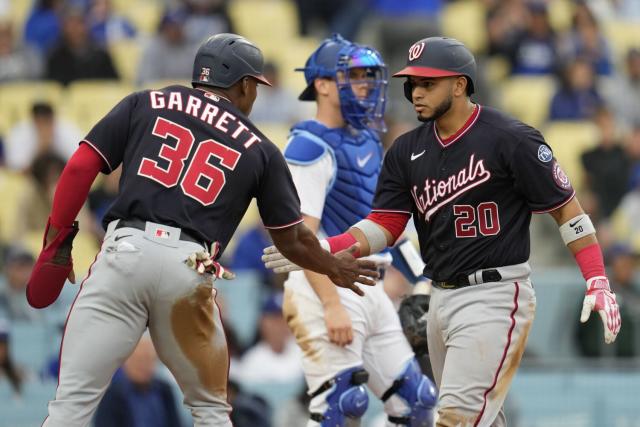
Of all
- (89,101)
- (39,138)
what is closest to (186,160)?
(39,138)

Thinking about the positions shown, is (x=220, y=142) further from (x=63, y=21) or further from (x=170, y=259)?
(x=63, y=21)

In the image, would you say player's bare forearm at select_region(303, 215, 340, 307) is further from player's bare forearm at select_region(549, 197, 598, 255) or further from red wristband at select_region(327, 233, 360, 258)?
player's bare forearm at select_region(549, 197, 598, 255)

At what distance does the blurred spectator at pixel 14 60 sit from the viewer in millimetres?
14383

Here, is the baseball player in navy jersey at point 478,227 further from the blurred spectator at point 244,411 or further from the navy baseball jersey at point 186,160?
the blurred spectator at point 244,411

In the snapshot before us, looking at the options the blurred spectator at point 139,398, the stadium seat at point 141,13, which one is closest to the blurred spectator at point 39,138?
the stadium seat at point 141,13

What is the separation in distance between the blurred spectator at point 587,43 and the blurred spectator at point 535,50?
0.62ft

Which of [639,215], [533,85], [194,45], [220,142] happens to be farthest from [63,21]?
[220,142]

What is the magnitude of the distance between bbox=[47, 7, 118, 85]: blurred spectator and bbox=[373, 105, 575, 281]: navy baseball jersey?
26.7 ft

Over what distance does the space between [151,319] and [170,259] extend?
33 centimetres

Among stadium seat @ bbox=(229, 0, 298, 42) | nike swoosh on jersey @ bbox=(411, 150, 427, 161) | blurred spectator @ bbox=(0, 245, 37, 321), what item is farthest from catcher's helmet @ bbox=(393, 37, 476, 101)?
stadium seat @ bbox=(229, 0, 298, 42)

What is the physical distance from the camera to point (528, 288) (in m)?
6.55

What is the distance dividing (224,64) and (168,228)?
908mm

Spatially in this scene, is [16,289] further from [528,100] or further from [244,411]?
[528,100]

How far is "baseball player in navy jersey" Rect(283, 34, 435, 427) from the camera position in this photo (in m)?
7.43
